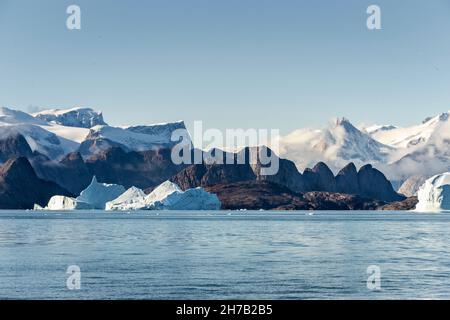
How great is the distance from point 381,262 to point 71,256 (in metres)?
30.0

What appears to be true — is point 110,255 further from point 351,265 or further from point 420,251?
point 420,251

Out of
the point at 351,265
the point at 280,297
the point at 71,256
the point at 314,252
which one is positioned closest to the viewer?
the point at 280,297

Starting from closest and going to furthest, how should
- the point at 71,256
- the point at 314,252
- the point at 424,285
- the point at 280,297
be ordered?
the point at 280,297 → the point at 424,285 → the point at 71,256 → the point at 314,252

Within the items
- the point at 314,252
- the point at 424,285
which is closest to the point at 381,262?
the point at 314,252

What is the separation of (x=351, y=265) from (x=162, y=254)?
69.4ft

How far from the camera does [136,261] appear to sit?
6756cm
